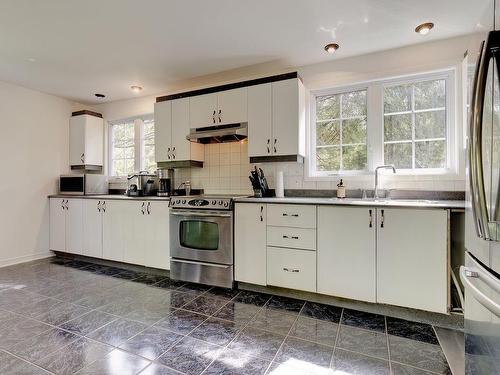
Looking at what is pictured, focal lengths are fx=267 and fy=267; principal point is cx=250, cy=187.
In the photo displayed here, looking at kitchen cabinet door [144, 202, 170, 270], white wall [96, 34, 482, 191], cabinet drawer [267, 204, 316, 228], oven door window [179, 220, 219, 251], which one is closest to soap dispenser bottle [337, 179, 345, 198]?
white wall [96, 34, 482, 191]

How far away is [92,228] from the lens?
3.56 metres

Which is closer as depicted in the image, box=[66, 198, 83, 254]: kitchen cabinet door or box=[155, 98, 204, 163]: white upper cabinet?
box=[155, 98, 204, 163]: white upper cabinet

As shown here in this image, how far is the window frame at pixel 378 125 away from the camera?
8.15 feet

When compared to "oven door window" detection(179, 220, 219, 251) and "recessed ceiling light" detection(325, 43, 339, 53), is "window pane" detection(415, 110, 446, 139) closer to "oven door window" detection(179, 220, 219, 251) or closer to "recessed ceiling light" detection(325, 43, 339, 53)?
"recessed ceiling light" detection(325, 43, 339, 53)

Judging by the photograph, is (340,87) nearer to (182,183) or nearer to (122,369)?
(182,183)

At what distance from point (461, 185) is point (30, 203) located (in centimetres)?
520

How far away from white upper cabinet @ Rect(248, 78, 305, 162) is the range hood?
10 cm

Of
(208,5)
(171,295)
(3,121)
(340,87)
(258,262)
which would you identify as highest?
(208,5)

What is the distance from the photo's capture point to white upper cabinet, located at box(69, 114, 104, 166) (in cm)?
414

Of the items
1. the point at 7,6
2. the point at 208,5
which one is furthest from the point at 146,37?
the point at 7,6

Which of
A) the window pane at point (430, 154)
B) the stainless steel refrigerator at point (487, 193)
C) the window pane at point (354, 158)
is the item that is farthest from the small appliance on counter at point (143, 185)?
the stainless steel refrigerator at point (487, 193)

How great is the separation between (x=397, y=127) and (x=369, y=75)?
608 mm

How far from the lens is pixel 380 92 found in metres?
2.75

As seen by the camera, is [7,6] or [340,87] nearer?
[7,6]
